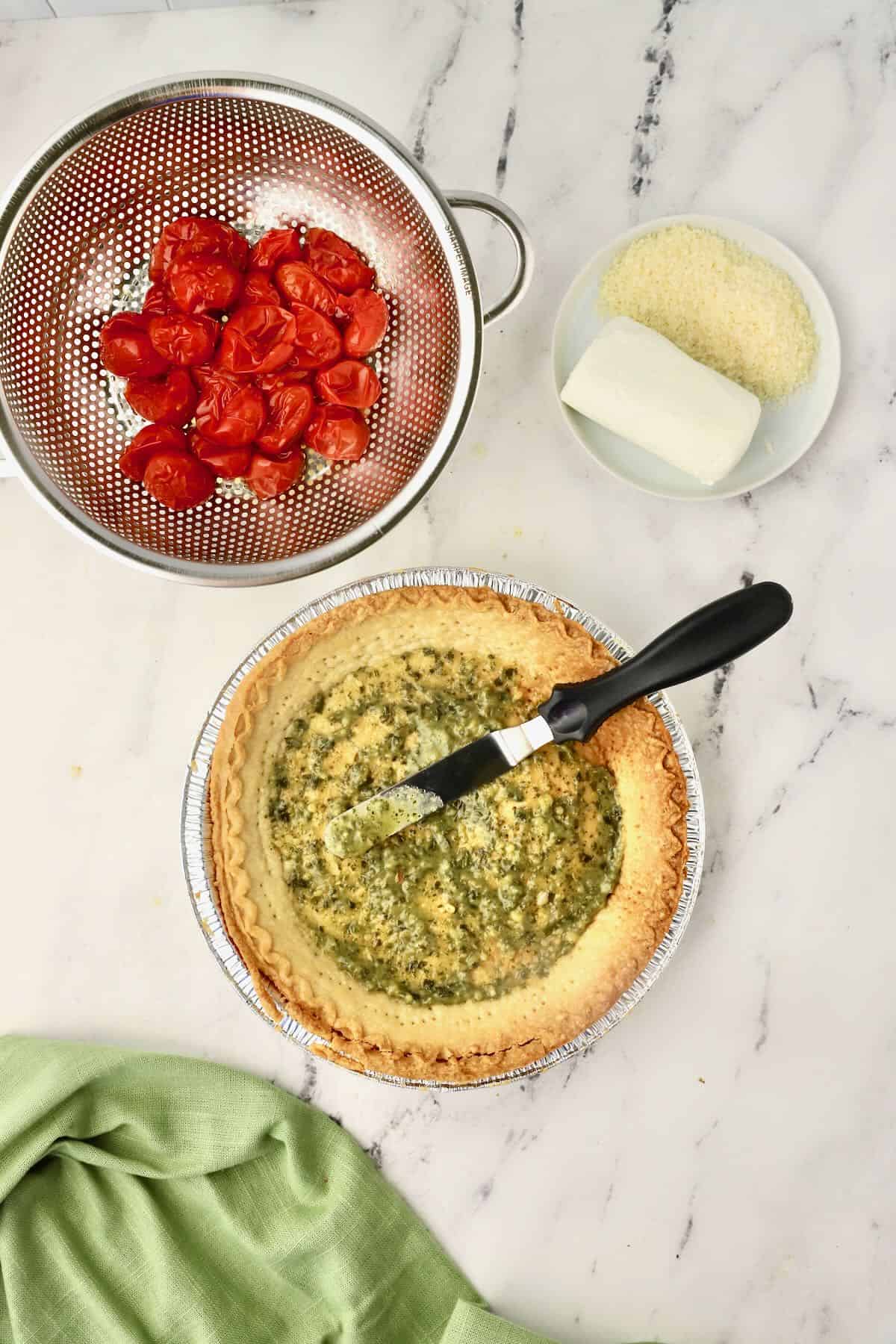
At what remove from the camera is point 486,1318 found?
5.81 ft

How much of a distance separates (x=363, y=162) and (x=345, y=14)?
441 millimetres

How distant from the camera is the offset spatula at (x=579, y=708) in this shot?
1.49 m

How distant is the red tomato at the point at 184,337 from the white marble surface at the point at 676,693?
0.41 m

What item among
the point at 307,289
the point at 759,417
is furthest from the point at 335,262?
the point at 759,417

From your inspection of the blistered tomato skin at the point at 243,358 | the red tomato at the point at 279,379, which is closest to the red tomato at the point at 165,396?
the blistered tomato skin at the point at 243,358

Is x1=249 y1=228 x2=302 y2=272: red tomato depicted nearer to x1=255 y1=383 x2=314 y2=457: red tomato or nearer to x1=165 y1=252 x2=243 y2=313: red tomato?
x1=165 y1=252 x2=243 y2=313: red tomato

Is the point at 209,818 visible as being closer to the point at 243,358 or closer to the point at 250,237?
the point at 243,358

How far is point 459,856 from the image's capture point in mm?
1640

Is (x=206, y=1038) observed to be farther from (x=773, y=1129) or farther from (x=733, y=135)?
(x=733, y=135)

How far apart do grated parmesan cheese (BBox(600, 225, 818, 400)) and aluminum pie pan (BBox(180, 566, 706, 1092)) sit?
0.48 metres

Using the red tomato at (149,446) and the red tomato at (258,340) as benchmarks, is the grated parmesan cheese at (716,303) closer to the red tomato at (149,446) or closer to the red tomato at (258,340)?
the red tomato at (258,340)

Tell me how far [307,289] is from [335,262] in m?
0.07

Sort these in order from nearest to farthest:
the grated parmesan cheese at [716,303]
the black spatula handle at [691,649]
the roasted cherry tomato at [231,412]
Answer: the black spatula handle at [691,649] < the roasted cherry tomato at [231,412] < the grated parmesan cheese at [716,303]

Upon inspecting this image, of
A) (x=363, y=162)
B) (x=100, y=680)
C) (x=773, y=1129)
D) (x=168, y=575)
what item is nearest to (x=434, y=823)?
(x=168, y=575)
